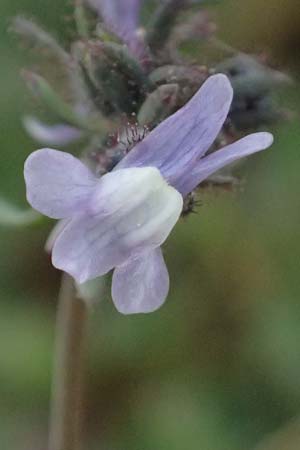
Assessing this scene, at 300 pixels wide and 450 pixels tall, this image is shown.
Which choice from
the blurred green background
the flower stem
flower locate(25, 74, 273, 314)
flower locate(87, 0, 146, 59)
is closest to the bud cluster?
flower locate(87, 0, 146, 59)

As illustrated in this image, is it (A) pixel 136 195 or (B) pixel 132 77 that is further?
(B) pixel 132 77

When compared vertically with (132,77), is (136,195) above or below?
below

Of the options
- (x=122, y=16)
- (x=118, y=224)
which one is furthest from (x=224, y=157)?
(x=122, y=16)

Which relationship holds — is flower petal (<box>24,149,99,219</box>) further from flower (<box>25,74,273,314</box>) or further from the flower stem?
the flower stem

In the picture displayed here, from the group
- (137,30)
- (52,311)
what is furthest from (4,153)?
(137,30)

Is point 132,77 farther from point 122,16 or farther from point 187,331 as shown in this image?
point 187,331

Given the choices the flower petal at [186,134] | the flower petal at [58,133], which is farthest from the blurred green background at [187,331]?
the flower petal at [186,134]
